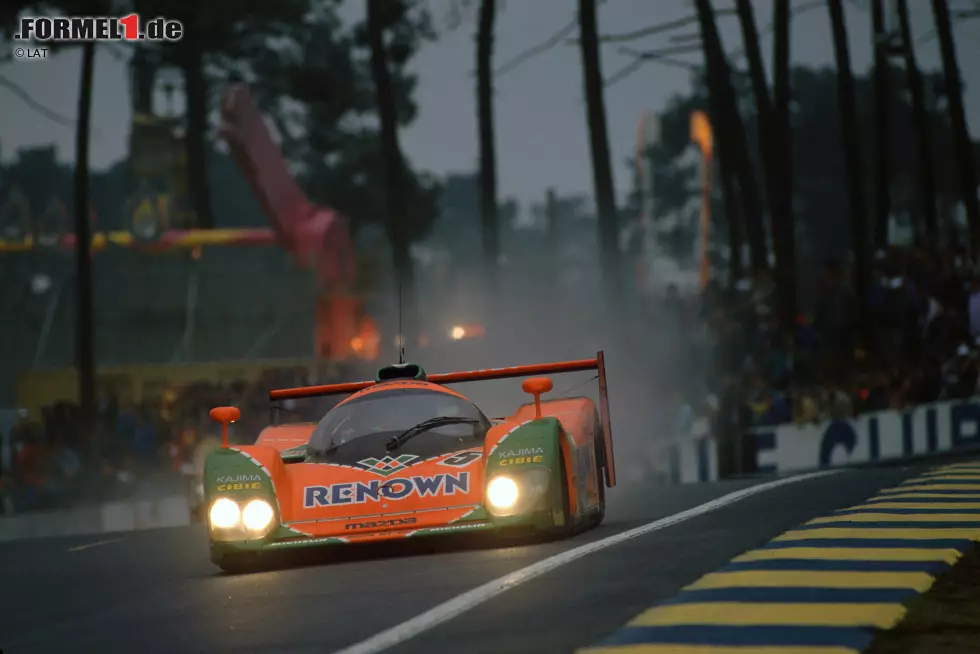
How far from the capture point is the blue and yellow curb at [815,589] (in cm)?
702

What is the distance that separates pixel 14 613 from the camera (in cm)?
1034

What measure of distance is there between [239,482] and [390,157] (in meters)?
24.7

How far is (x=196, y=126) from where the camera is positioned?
187ft

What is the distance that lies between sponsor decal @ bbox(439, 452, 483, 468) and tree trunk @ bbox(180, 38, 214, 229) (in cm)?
4372

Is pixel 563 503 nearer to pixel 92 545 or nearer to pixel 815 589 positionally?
pixel 815 589

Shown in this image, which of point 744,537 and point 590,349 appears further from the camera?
point 590,349

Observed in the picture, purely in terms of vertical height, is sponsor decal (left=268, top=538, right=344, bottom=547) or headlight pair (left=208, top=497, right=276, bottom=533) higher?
headlight pair (left=208, top=497, right=276, bottom=533)

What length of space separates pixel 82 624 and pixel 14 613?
1.18 metres

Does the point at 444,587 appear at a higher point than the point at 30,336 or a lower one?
lower

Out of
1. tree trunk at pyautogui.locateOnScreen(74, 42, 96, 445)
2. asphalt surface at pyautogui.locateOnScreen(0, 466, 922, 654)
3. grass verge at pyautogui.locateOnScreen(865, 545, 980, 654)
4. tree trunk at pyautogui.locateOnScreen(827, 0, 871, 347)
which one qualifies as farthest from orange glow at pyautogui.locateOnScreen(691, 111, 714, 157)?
grass verge at pyautogui.locateOnScreen(865, 545, 980, 654)

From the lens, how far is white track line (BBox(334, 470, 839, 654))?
24.6 feet

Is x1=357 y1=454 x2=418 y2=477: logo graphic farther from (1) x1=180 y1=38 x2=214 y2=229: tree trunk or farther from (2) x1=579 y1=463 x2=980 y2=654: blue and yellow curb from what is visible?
(1) x1=180 y1=38 x2=214 y2=229: tree trunk

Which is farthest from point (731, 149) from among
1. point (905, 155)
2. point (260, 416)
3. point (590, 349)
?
point (905, 155)

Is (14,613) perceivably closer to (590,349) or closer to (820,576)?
(820,576)
